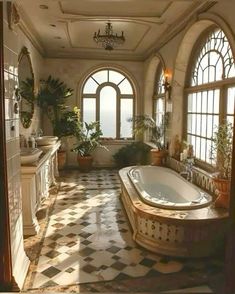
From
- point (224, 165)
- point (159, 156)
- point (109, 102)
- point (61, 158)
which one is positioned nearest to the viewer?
point (224, 165)

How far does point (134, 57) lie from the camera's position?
8023mm

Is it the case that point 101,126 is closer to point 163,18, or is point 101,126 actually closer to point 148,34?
point 148,34

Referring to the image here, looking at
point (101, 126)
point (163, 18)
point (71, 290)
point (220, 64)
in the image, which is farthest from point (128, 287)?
point (101, 126)

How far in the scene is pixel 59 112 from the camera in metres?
7.70

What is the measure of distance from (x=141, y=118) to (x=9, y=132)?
4.42 m

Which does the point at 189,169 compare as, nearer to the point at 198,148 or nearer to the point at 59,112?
the point at 198,148

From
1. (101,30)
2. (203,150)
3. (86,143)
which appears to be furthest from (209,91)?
(86,143)

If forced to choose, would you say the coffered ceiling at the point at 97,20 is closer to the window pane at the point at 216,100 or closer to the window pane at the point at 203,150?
the window pane at the point at 216,100

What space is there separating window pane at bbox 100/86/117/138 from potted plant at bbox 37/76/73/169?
3.30 ft

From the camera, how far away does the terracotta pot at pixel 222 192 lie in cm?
325

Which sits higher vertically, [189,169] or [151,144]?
[151,144]

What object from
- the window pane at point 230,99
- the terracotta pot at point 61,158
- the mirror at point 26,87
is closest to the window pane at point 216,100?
the window pane at point 230,99

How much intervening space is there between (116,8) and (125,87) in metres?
3.87

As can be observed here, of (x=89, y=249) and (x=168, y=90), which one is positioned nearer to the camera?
(x=89, y=249)
